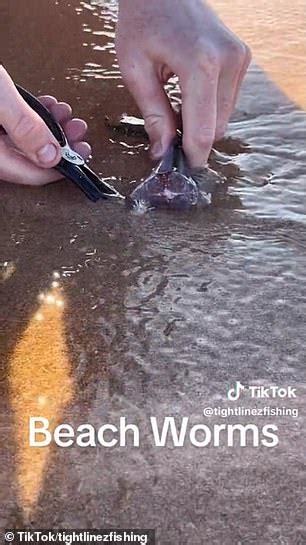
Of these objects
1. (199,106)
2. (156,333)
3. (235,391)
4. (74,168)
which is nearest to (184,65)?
(199,106)

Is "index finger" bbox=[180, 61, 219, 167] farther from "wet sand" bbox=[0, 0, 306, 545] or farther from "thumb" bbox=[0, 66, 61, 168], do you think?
"thumb" bbox=[0, 66, 61, 168]

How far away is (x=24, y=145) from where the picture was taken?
1401mm

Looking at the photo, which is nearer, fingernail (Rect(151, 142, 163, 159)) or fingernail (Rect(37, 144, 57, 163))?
fingernail (Rect(37, 144, 57, 163))

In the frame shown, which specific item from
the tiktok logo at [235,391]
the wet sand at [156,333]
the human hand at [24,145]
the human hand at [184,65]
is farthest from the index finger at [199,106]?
the tiktok logo at [235,391]

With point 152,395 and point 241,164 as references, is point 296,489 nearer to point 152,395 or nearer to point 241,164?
point 152,395

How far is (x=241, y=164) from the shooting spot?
155cm

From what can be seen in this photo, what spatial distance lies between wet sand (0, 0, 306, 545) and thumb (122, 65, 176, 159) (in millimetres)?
70

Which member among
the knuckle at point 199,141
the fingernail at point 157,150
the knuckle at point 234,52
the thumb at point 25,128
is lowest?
the fingernail at point 157,150

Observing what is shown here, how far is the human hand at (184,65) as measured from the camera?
141 cm

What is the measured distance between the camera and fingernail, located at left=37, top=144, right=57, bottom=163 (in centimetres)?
140

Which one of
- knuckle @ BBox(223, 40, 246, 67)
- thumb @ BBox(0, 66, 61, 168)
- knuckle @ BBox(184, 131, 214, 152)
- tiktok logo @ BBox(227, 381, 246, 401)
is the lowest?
tiktok logo @ BBox(227, 381, 246, 401)

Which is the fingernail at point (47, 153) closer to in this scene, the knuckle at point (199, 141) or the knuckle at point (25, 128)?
the knuckle at point (25, 128)

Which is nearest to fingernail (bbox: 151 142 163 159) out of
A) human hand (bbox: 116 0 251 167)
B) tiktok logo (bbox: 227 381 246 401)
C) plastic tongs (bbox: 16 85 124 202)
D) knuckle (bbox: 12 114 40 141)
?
human hand (bbox: 116 0 251 167)

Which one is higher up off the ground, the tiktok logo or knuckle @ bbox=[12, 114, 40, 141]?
knuckle @ bbox=[12, 114, 40, 141]
